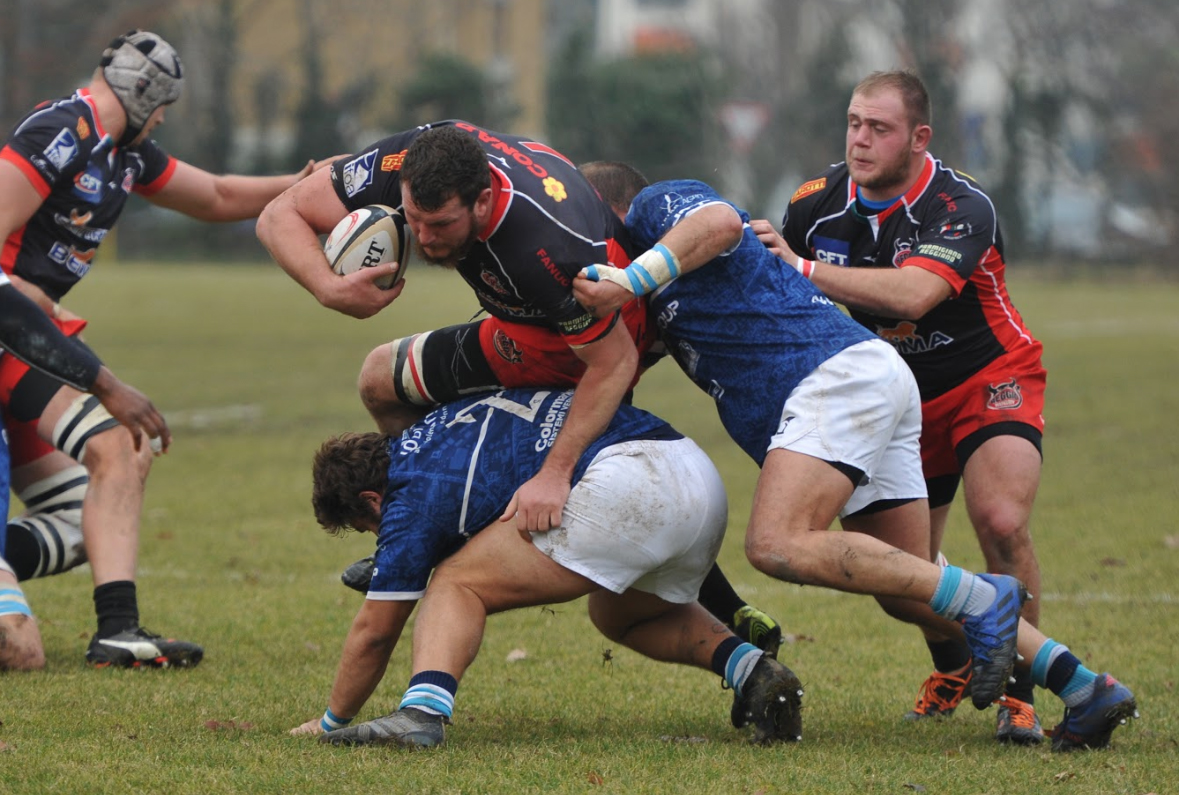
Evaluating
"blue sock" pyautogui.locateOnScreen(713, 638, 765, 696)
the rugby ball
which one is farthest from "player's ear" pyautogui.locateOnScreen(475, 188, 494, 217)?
"blue sock" pyautogui.locateOnScreen(713, 638, 765, 696)

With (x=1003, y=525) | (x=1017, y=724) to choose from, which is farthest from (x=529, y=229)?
(x=1017, y=724)

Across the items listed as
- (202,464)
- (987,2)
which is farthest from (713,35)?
(202,464)

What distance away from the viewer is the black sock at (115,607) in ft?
20.1

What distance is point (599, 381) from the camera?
489 cm

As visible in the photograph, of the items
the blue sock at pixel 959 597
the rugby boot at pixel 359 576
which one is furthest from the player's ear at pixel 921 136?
the rugby boot at pixel 359 576

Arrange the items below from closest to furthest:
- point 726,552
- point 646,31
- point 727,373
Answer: point 727,373 → point 726,552 → point 646,31

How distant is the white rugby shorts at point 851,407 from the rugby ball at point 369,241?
4.39ft

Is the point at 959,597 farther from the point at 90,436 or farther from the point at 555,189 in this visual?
the point at 90,436

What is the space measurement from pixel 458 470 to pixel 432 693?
703mm

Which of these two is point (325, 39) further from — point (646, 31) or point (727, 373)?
point (727, 373)

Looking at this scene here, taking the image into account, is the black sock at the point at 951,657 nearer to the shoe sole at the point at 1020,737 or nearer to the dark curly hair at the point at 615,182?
the shoe sole at the point at 1020,737

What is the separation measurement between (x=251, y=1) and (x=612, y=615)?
193 ft

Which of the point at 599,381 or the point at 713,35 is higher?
the point at 713,35

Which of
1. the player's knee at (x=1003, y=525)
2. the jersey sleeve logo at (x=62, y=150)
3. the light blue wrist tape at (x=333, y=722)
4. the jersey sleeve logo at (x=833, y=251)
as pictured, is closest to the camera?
the light blue wrist tape at (x=333, y=722)
